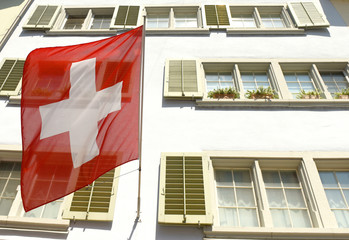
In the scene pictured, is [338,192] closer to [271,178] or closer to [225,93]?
[271,178]

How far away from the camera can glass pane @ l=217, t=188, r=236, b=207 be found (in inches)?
211

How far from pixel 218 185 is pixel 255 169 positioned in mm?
768

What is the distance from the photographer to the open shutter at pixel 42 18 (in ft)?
30.2

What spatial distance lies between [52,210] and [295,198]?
14.4 ft

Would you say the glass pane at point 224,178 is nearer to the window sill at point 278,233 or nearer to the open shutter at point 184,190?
the open shutter at point 184,190

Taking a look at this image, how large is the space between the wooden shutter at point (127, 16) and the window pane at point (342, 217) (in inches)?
290

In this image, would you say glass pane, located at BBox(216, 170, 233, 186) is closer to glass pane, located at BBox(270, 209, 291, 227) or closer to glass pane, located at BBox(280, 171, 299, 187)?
glass pane, located at BBox(270, 209, 291, 227)

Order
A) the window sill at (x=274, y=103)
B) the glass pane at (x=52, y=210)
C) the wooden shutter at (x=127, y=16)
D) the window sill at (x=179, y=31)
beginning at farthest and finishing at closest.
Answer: the wooden shutter at (x=127, y=16) → the window sill at (x=179, y=31) → the window sill at (x=274, y=103) → the glass pane at (x=52, y=210)

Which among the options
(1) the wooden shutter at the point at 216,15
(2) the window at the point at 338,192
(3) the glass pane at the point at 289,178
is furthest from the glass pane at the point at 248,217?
(1) the wooden shutter at the point at 216,15

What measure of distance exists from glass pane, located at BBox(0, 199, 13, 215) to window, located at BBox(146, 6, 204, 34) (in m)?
6.52

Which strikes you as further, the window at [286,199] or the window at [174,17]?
the window at [174,17]

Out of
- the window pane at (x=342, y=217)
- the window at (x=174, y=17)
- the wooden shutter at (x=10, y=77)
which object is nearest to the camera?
the window pane at (x=342, y=217)

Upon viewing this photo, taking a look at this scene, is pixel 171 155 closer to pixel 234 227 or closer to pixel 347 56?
pixel 234 227

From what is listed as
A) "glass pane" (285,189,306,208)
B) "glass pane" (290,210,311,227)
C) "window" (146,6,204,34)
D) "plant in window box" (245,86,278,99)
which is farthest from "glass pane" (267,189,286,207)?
"window" (146,6,204,34)
